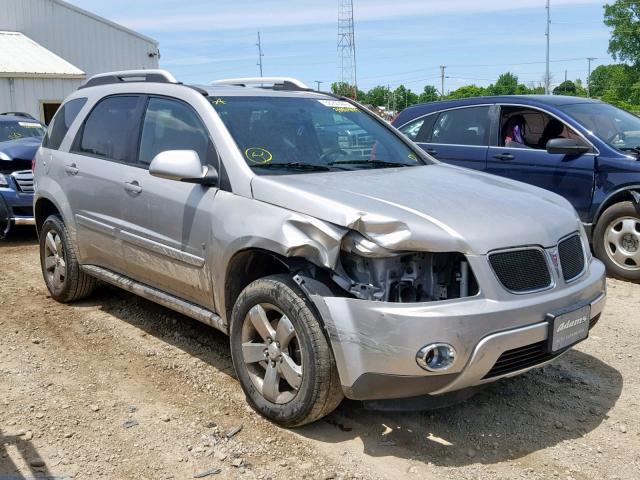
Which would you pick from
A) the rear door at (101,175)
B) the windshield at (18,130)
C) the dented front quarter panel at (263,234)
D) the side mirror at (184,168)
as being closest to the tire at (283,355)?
the dented front quarter panel at (263,234)

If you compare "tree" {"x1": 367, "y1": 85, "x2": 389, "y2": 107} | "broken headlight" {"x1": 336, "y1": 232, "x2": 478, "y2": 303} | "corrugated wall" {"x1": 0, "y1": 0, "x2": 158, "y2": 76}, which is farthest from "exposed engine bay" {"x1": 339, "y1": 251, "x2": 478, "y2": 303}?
"tree" {"x1": 367, "y1": 85, "x2": 389, "y2": 107}

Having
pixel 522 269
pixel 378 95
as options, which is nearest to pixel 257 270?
pixel 522 269

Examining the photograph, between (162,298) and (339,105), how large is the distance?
1.90 meters

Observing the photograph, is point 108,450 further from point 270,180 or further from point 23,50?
point 23,50

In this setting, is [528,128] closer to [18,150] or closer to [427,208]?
[427,208]

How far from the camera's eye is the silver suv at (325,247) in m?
3.11

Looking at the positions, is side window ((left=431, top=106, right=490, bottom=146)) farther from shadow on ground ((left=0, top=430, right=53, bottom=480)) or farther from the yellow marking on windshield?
shadow on ground ((left=0, top=430, right=53, bottom=480))

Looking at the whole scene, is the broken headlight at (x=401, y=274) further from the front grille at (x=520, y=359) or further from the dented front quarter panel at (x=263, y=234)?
the front grille at (x=520, y=359)

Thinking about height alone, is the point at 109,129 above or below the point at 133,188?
above

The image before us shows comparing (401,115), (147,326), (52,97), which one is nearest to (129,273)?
(147,326)

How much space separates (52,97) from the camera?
23.4 m

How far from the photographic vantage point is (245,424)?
365 centimetres

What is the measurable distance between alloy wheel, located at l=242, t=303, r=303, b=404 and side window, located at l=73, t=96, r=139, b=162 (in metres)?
1.83

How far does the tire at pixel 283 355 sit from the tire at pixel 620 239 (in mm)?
4234
